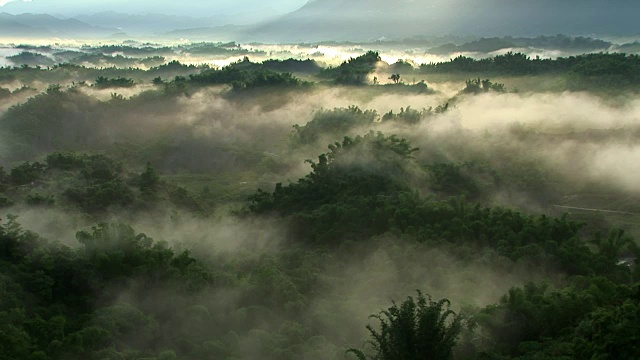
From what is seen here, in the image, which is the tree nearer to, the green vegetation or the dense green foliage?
the green vegetation

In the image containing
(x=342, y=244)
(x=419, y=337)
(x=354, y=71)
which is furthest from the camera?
(x=354, y=71)

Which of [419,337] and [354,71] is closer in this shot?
[419,337]

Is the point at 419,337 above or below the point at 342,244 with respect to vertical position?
above

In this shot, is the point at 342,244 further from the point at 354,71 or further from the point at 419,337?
the point at 354,71

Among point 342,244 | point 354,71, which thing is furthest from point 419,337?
point 354,71

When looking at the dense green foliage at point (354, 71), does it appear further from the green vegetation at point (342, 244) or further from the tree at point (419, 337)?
the tree at point (419, 337)

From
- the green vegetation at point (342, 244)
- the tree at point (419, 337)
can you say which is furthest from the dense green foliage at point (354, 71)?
the tree at point (419, 337)

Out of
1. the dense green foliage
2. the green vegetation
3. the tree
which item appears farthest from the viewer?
the dense green foliage

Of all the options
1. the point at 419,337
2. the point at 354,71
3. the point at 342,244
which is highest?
the point at 354,71

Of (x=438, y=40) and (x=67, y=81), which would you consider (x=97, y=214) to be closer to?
(x=67, y=81)

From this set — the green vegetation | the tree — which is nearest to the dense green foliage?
the green vegetation

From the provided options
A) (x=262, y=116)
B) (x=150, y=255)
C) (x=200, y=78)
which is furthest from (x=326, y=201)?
(x=200, y=78)

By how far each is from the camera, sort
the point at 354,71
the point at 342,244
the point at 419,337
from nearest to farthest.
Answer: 1. the point at 419,337
2. the point at 342,244
3. the point at 354,71

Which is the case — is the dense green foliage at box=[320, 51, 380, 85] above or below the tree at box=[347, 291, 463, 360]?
above
